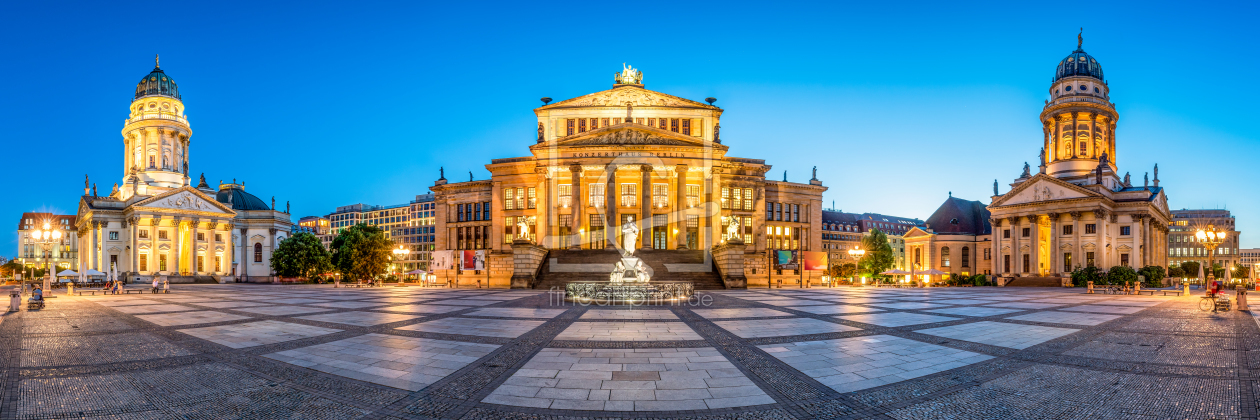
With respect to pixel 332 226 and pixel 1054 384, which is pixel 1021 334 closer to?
pixel 1054 384

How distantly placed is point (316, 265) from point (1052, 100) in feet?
308

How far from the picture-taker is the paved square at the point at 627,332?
44.9ft

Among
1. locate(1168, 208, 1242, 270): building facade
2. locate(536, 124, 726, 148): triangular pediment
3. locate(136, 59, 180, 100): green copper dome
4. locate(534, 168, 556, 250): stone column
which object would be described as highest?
locate(136, 59, 180, 100): green copper dome

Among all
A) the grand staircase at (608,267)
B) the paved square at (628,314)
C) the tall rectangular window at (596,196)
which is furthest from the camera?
the tall rectangular window at (596,196)

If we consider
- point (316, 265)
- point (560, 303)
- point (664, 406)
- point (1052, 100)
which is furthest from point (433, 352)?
point (1052, 100)

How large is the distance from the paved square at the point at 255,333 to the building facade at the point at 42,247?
11099 centimetres

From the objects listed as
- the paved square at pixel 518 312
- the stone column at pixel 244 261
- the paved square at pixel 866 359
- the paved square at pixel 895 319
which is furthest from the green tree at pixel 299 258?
the paved square at pixel 866 359

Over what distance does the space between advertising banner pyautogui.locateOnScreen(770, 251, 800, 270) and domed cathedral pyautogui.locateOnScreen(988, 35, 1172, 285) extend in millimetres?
29527

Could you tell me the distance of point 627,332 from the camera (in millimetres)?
14805

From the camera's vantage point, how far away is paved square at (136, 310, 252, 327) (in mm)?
17422

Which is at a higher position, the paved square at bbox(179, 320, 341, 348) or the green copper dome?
the green copper dome

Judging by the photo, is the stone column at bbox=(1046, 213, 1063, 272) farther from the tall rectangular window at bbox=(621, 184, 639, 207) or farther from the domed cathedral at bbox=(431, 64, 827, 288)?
the tall rectangular window at bbox=(621, 184, 639, 207)

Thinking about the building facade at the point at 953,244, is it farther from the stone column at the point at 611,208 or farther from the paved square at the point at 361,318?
the paved square at the point at 361,318

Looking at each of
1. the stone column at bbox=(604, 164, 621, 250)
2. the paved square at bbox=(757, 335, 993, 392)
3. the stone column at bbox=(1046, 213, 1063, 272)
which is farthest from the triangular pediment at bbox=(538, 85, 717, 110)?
the paved square at bbox=(757, 335, 993, 392)
